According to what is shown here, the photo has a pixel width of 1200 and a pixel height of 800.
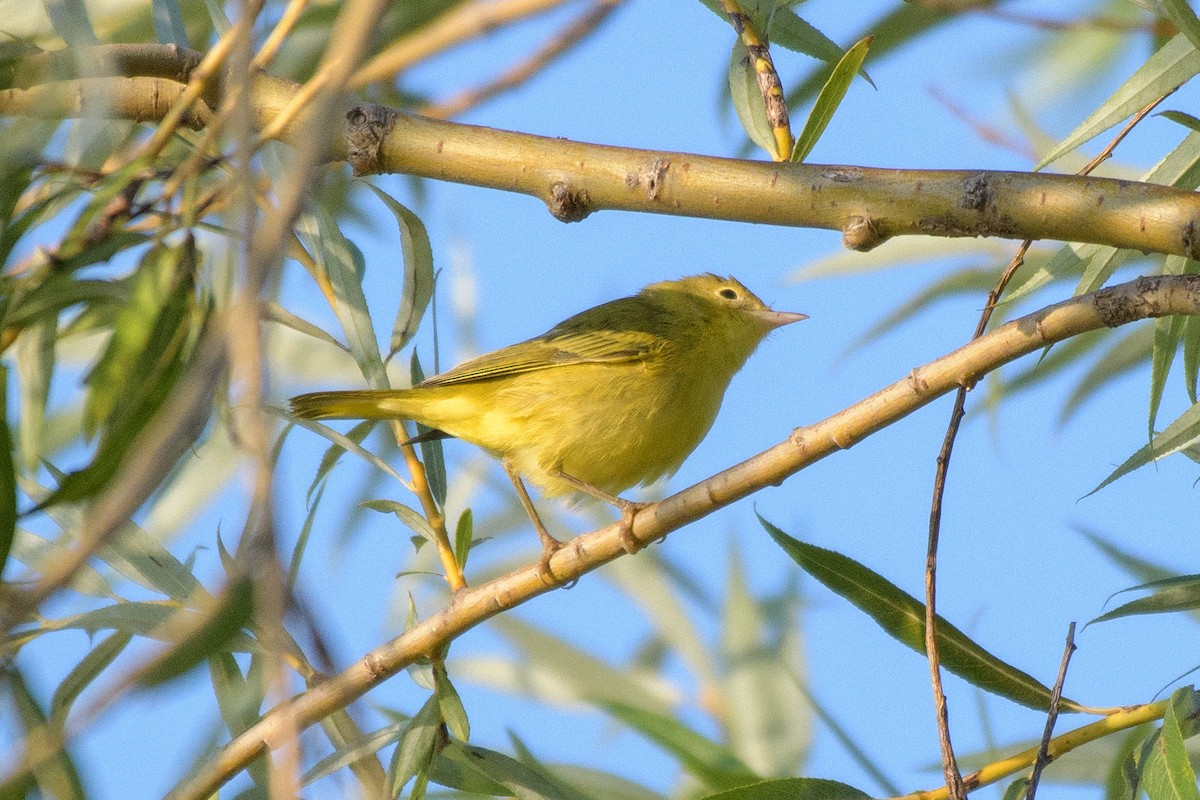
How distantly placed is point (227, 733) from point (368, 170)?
1.25 meters

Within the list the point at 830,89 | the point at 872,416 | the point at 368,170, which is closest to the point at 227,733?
the point at 368,170

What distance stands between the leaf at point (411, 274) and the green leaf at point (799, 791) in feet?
3.95

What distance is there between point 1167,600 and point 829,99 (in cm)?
103

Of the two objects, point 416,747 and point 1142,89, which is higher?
point 1142,89

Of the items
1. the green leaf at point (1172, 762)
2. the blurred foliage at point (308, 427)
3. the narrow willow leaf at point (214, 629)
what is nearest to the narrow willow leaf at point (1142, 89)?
the blurred foliage at point (308, 427)

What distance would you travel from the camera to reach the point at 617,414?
402 cm

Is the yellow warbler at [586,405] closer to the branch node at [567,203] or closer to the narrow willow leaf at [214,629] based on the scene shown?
the branch node at [567,203]

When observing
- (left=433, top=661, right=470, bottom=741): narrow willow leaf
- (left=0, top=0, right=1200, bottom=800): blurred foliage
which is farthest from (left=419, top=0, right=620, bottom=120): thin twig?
(left=433, top=661, right=470, bottom=741): narrow willow leaf

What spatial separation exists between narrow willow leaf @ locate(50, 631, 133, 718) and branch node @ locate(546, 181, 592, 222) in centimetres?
129

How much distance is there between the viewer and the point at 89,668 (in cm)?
265

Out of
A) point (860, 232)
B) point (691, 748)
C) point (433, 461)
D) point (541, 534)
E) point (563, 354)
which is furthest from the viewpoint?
point (563, 354)

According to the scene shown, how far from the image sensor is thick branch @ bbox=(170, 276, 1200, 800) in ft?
5.98

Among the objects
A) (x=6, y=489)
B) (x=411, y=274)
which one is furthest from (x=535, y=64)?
(x=6, y=489)

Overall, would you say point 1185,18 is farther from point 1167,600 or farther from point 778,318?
point 778,318
